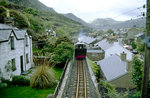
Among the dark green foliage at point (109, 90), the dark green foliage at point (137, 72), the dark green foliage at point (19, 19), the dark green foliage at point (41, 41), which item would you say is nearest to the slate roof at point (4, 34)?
the dark green foliage at point (109, 90)

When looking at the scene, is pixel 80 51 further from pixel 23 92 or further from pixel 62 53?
pixel 23 92

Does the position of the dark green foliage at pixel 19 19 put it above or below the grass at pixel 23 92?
above

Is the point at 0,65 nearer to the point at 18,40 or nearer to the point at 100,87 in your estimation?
the point at 18,40

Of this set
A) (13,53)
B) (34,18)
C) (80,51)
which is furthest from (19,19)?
(13,53)

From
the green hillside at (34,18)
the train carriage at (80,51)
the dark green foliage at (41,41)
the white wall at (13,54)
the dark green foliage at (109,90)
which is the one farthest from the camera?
the green hillside at (34,18)

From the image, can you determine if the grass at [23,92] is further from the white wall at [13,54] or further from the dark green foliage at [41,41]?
the dark green foliage at [41,41]

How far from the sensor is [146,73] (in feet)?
14.6

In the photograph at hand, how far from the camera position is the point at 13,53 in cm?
1319

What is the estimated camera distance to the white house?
1136 cm

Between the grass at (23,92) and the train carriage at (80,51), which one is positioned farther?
the train carriage at (80,51)

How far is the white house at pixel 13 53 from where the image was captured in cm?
1136

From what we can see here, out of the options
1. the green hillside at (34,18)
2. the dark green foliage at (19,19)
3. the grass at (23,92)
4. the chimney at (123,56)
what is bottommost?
the grass at (23,92)

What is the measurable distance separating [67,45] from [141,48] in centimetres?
1706

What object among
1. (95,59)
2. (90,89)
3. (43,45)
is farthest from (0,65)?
(95,59)
